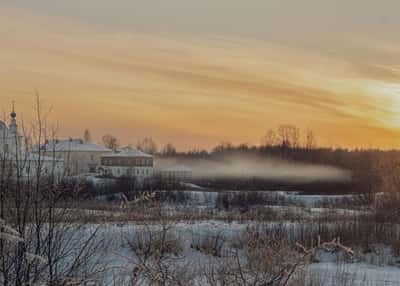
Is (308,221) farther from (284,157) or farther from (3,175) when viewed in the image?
(284,157)

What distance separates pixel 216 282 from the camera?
652 centimetres

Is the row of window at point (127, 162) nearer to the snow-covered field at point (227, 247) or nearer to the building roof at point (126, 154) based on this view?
the building roof at point (126, 154)

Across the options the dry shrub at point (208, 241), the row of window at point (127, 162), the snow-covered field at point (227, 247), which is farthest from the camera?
the row of window at point (127, 162)

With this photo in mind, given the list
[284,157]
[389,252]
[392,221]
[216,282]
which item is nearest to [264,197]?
[392,221]

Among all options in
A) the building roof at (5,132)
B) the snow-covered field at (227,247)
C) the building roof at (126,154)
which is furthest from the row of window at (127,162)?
the building roof at (5,132)

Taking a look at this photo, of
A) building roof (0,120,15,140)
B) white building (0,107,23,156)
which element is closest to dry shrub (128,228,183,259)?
white building (0,107,23,156)

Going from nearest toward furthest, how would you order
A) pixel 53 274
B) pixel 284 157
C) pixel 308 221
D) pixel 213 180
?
1. pixel 53 274
2. pixel 308 221
3. pixel 213 180
4. pixel 284 157

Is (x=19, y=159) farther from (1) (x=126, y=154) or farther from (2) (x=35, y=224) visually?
(1) (x=126, y=154)

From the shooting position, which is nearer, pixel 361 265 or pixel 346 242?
pixel 361 265

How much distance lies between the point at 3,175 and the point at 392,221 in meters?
17.8

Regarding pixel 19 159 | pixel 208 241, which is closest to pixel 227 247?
pixel 208 241

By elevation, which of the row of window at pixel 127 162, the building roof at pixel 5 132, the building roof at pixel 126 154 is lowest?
the row of window at pixel 127 162

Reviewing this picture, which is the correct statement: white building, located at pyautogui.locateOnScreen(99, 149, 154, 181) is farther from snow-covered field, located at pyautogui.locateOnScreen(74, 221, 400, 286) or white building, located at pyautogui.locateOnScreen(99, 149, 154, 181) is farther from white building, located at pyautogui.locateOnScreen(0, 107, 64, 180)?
white building, located at pyautogui.locateOnScreen(0, 107, 64, 180)

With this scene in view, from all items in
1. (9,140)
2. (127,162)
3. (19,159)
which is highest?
(9,140)
